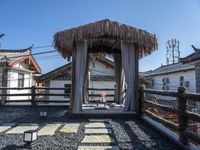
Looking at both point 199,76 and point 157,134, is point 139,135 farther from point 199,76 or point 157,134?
point 199,76

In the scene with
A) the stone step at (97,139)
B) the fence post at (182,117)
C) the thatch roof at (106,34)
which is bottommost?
the stone step at (97,139)

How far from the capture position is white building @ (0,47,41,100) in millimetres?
13594

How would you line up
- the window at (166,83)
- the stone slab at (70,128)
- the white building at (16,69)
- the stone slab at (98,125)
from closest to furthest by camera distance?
the stone slab at (70,128), the stone slab at (98,125), the white building at (16,69), the window at (166,83)

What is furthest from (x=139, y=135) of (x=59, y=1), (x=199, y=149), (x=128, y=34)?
(x=59, y=1)

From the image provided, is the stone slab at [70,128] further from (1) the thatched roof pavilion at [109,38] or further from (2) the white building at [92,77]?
(2) the white building at [92,77]

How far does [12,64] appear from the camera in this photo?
45.8ft

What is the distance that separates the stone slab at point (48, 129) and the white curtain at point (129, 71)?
2378 millimetres

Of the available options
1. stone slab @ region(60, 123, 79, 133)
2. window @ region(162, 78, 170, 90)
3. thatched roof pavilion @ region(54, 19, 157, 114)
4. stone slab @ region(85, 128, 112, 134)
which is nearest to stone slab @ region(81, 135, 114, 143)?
stone slab @ region(85, 128, 112, 134)

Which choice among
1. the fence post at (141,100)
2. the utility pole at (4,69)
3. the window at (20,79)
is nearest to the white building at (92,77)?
the window at (20,79)

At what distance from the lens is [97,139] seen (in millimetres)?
4438

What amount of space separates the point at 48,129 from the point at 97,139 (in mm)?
1369

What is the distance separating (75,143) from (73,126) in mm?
1514

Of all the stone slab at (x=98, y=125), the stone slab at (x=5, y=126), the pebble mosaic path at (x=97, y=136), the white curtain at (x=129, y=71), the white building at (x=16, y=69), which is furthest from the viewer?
the white building at (x=16, y=69)

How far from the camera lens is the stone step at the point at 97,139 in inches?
169
